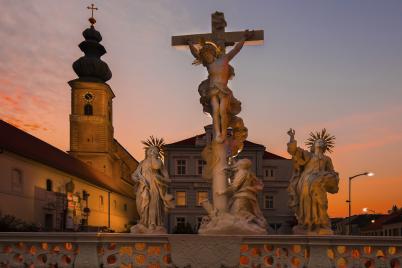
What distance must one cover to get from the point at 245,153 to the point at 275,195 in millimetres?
5224

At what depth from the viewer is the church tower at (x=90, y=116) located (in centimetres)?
6109

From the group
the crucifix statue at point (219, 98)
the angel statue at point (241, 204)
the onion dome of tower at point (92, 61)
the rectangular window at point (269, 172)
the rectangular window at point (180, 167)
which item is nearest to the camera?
the angel statue at point (241, 204)

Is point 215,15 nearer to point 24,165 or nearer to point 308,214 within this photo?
point 308,214

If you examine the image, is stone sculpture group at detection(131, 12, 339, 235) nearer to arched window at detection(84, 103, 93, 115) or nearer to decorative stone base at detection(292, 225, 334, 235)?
decorative stone base at detection(292, 225, 334, 235)

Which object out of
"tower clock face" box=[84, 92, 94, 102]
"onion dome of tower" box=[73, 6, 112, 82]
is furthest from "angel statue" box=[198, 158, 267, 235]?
"onion dome of tower" box=[73, 6, 112, 82]

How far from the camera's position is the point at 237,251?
23.0 ft

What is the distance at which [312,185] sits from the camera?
8.41 m

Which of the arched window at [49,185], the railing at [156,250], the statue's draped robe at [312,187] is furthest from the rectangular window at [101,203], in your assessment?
the railing at [156,250]

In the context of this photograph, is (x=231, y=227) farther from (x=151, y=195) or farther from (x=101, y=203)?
(x=101, y=203)

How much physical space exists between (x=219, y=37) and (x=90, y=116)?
53.1 meters

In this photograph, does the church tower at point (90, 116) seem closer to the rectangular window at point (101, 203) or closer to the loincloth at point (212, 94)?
the rectangular window at point (101, 203)

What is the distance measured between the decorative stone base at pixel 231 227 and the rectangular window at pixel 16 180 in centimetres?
2593

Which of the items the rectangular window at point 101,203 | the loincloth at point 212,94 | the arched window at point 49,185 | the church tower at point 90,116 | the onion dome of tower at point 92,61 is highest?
the onion dome of tower at point 92,61

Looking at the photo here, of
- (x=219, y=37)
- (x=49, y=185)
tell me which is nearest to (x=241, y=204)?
(x=219, y=37)
